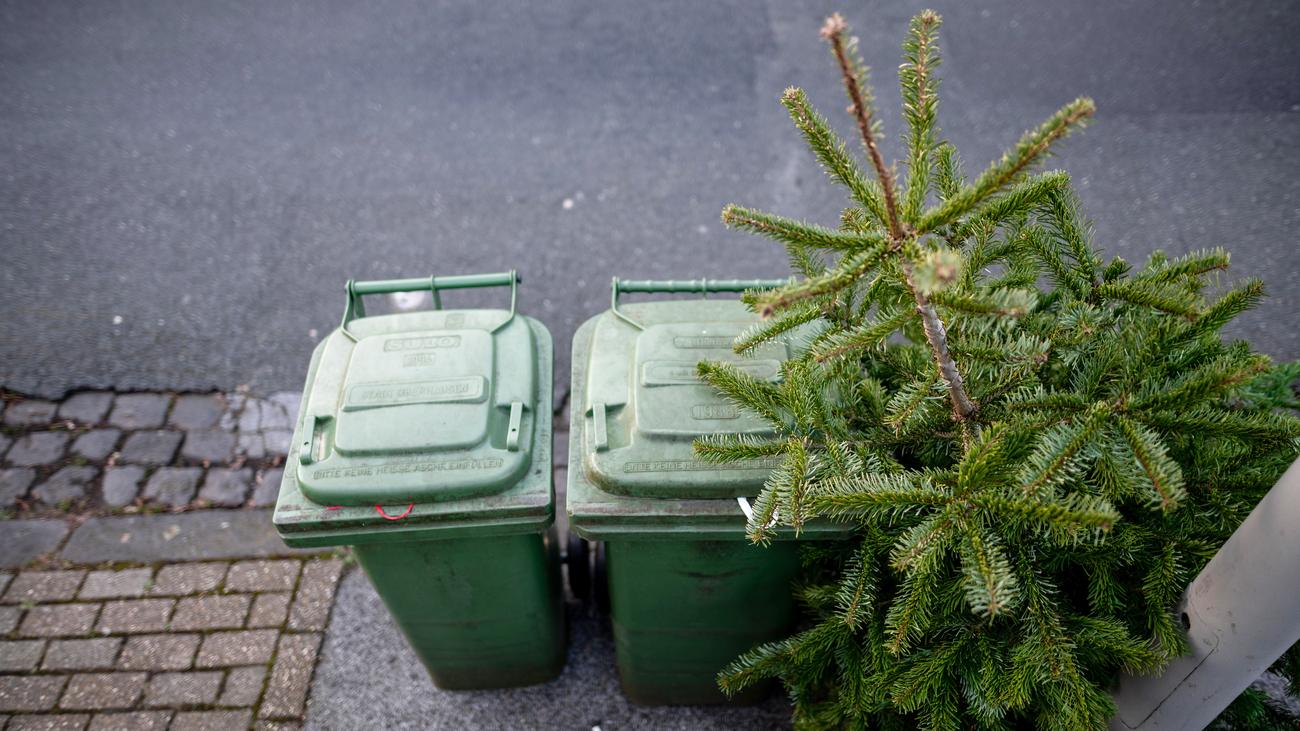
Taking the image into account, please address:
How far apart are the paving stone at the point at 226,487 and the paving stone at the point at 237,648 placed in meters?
0.65

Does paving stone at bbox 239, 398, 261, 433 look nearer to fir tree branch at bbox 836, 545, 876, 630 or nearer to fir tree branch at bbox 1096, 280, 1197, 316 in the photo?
fir tree branch at bbox 836, 545, 876, 630

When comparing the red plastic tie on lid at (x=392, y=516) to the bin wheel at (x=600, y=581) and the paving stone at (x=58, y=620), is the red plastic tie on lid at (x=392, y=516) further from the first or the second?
the paving stone at (x=58, y=620)

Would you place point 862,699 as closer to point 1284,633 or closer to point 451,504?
point 1284,633

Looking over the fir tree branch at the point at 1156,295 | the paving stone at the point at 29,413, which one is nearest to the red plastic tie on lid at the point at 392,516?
the fir tree branch at the point at 1156,295

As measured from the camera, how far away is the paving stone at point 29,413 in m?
3.79

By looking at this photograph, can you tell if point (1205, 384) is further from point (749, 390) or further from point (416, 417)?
point (416, 417)

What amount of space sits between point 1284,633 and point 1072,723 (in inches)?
17.0

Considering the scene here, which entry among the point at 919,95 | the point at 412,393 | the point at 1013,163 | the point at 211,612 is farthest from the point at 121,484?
the point at 1013,163

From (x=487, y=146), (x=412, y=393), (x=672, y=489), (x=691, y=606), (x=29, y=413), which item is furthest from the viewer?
(x=487, y=146)

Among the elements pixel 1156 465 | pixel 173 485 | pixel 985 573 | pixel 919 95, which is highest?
pixel 919 95

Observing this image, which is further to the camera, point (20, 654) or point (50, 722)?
point (20, 654)

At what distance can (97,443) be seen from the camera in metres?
3.73

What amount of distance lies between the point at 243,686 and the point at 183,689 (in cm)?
22

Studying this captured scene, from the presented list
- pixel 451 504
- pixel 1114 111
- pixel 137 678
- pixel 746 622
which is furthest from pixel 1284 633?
pixel 1114 111
